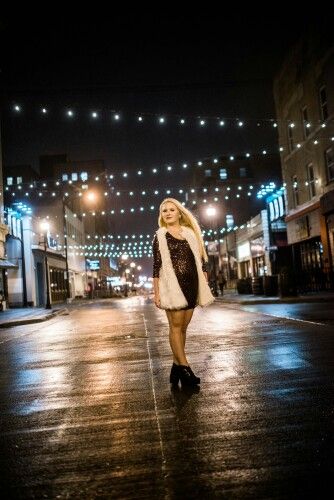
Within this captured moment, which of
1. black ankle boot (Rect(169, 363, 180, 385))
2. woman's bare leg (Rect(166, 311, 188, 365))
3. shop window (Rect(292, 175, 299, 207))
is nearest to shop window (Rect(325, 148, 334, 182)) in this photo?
shop window (Rect(292, 175, 299, 207))

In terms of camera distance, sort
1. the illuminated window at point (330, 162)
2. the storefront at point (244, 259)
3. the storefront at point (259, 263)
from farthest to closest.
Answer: the storefront at point (244, 259), the storefront at point (259, 263), the illuminated window at point (330, 162)

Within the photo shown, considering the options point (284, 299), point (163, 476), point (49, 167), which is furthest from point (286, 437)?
point (49, 167)

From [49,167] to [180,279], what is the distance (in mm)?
102183

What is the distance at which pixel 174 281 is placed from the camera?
4.85 metres

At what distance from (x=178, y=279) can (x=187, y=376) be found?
924mm

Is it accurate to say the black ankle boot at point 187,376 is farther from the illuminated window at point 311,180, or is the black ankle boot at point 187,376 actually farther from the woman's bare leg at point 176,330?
the illuminated window at point 311,180

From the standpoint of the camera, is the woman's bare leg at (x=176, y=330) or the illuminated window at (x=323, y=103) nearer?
the woman's bare leg at (x=176, y=330)

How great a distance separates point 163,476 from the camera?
2.52m

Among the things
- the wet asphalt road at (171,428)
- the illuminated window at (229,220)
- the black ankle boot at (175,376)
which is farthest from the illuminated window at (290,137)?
the illuminated window at (229,220)

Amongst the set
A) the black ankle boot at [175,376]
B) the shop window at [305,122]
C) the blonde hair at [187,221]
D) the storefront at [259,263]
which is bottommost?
the black ankle boot at [175,376]

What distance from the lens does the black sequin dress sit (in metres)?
4.87

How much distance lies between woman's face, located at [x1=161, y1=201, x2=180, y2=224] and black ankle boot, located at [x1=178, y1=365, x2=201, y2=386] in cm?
147

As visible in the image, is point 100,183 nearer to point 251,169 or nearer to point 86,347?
point 251,169

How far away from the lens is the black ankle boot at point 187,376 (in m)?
4.69
